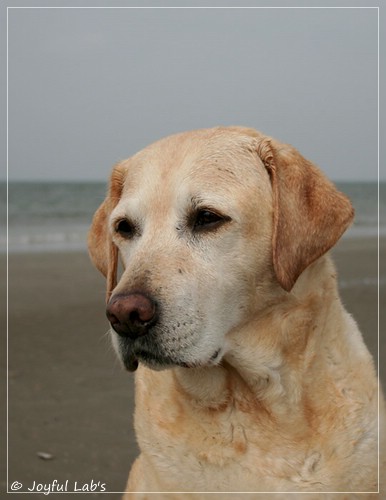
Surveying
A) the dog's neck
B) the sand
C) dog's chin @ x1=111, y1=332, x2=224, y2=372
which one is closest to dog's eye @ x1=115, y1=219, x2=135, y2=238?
dog's chin @ x1=111, y1=332, x2=224, y2=372

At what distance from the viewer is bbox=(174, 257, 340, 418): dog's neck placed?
3434 millimetres

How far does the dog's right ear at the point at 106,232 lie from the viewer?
3883mm

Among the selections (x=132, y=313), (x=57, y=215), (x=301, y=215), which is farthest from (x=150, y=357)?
(x=57, y=215)

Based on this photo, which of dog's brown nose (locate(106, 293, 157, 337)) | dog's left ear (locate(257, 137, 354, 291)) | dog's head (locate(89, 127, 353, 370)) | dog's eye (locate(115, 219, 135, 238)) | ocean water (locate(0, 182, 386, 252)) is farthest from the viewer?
ocean water (locate(0, 182, 386, 252))

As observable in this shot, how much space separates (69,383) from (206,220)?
16.6 ft

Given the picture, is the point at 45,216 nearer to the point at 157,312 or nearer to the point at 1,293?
the point at 1,293

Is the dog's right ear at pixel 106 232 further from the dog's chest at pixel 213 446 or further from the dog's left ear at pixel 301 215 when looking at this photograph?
the dog's left ear at pixel 301 215

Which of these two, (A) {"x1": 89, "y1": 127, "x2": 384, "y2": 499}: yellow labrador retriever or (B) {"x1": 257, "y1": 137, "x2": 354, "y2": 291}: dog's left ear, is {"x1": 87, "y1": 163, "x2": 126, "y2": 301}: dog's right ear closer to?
(A) {"x1": 89, "y1": 127, "x2": 384, "y2": 499}: yellow labrador retriever

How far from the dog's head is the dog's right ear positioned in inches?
9.0

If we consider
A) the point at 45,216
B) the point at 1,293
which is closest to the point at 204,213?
the point at 1,293

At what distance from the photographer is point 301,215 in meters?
3.43

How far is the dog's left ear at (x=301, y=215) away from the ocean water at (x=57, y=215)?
2.79 metres

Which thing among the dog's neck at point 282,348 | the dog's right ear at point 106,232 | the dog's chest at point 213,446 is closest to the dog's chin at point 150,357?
the dog's neck at point 282,348

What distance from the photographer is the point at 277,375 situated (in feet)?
11.3
